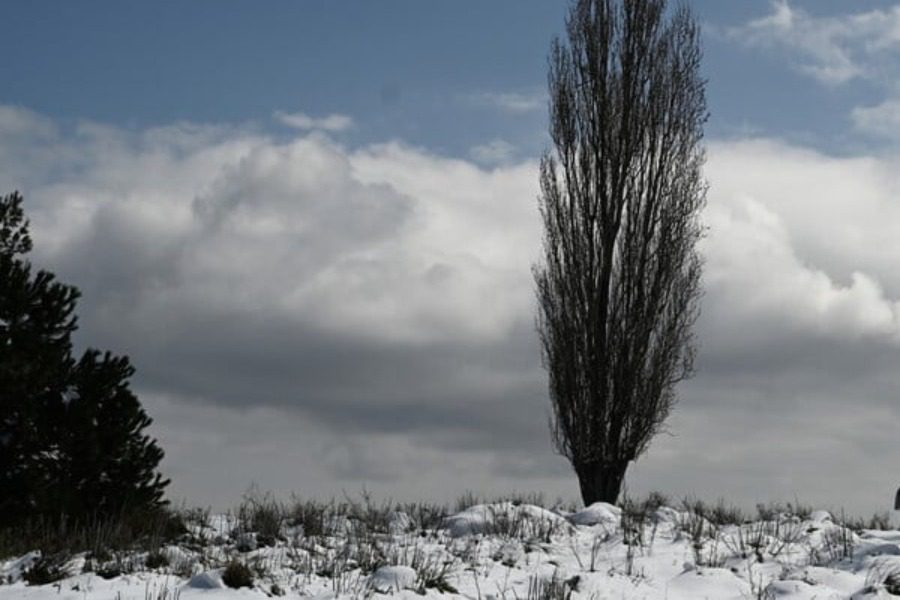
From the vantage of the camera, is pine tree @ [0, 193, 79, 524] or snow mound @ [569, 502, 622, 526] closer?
snow mound @ [569, 502, 622, 526]

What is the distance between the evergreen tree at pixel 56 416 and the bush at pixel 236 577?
370 inches

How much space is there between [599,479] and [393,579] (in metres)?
12.6

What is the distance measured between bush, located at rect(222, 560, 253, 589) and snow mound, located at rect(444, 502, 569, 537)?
3.50 metres

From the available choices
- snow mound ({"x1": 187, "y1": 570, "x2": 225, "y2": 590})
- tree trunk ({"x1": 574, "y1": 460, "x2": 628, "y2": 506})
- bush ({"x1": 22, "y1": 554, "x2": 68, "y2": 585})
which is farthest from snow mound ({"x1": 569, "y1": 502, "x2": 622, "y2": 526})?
tree trunk ({"x1": 574, "y1": 460, "x2": 628, "y2": 506})

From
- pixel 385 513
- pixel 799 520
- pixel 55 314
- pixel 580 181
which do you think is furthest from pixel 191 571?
pixel 580 181

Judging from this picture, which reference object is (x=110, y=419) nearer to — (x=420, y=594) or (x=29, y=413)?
(x=29, y=413)

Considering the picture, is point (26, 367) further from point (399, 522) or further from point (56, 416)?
point (399, 522)

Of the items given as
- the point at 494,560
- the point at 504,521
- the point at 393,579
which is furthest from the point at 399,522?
the point at 393,579

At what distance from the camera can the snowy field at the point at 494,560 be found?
354 inches

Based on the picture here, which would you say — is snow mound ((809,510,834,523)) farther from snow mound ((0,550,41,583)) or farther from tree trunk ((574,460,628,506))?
snow mound ((0,550,41,583))

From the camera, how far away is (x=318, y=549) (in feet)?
36.3

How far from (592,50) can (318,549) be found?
14540 mm

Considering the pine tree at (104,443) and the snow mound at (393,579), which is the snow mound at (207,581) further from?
the pine tree at (104,443)

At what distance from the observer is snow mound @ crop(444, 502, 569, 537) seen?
470 inches
